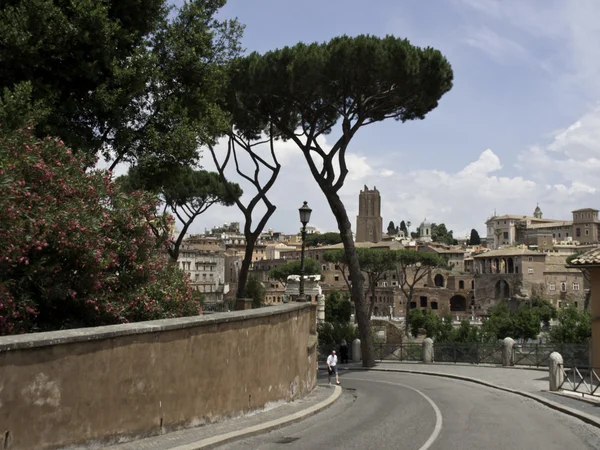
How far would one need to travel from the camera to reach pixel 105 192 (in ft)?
34.3

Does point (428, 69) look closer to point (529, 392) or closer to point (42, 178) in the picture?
point (529, 392)

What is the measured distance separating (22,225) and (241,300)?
1092cm

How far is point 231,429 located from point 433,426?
3962 mm

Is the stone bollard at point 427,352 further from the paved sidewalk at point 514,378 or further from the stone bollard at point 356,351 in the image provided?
the stone bollard at point 356,351

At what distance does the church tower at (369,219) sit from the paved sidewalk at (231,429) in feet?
541

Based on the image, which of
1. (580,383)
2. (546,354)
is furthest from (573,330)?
(580,383)

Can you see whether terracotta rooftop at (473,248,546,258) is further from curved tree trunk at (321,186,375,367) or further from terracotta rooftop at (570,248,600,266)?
terracotta rooftop at (570,248,600,266)

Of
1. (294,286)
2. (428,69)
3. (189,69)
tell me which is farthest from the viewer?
(294,286)

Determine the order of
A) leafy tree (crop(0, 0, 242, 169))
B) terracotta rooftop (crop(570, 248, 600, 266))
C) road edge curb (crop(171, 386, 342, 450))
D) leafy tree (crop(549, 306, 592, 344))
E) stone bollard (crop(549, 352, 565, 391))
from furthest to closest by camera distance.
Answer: leafy tree (crop(549, 306, 592, 344))
terracotta rooftop (crop(570, 248, 600, 266))
stone bollard (crop(549, 352, 565, 391))
leafy tree (crop(0, 0, 242, 169))
road edge curb (crop(171, 386, 342, 450))

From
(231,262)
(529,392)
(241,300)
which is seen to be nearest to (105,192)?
(241,300)

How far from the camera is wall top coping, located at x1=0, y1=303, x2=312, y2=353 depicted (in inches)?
247

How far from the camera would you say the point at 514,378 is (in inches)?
839

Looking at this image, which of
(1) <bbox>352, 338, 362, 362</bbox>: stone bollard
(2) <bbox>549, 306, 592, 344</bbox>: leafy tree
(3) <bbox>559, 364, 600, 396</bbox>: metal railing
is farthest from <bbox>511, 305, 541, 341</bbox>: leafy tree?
(3) <bbox>559, 364, 600, 396</bbox>: metal railing

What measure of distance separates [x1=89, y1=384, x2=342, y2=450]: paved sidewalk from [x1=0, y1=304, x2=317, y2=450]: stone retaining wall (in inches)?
4.9
